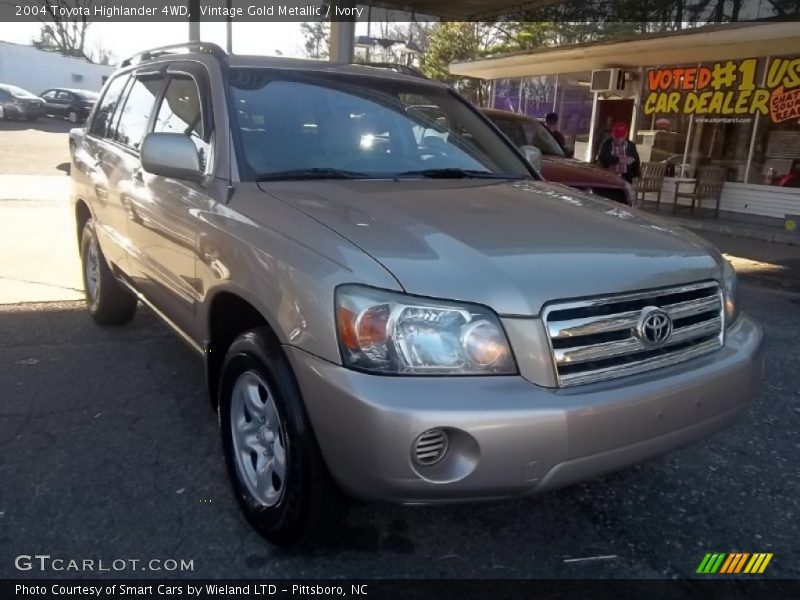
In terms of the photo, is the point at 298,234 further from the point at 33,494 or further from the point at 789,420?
the point at 789,420

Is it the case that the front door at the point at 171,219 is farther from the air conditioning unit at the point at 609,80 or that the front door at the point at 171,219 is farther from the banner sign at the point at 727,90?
the air conditioning unit at the point at 609,80

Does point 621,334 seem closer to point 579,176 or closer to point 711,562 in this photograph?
point 711,562

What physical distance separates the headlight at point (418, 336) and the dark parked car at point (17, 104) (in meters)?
32.1

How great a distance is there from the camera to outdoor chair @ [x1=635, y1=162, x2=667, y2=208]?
13486mm

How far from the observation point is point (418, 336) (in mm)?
2084

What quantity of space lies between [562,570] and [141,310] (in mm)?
4064

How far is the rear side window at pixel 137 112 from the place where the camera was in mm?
3943

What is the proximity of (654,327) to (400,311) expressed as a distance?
88 cm

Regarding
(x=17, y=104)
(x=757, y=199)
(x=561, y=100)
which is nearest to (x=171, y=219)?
(x=757, y=199)

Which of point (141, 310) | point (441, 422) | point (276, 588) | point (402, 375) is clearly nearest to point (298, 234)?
point (402, 375)

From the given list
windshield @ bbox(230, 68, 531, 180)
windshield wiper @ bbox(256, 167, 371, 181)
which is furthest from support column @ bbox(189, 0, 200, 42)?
windshield wiper @ bbox(256, 167, 371, 181)

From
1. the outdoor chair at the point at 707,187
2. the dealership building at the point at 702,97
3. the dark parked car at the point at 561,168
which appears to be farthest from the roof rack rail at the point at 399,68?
the outdoor chair at the point at 707,187

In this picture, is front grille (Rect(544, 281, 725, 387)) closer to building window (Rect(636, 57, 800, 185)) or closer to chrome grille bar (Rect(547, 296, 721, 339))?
chrome grille bar (Rect(547, 296, 721, 339))

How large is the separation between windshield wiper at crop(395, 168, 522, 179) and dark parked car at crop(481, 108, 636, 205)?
3.74 m
